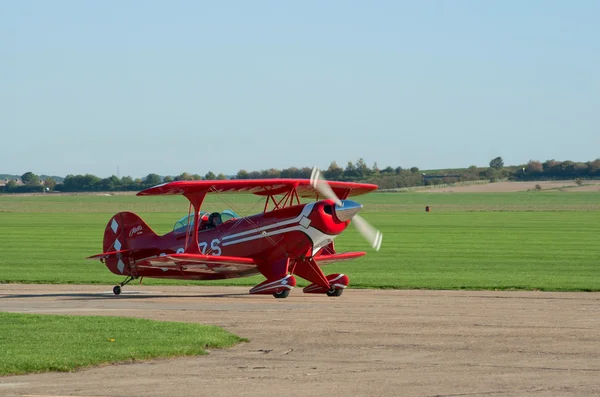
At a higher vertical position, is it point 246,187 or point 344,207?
point 246,187

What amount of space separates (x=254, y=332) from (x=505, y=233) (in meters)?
40.6

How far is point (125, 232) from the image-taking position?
25.3m

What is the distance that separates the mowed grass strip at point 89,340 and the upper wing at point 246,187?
4.87 metres

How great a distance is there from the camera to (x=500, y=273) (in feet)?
98.3

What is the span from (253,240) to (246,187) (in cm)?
133

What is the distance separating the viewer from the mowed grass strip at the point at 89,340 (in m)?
13.3

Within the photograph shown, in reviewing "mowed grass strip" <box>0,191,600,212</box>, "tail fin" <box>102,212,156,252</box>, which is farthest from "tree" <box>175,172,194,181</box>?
"tail fin" <box>102,212,156,252</box>

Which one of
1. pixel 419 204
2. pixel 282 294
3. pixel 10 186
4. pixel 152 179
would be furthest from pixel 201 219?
pixel 10 186

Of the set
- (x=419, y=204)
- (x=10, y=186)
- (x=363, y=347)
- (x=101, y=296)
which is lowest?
(x=419, y=204)

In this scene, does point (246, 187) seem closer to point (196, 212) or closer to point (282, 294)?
point (196, 212)

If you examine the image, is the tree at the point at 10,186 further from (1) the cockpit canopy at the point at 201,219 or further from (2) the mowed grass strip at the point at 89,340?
(2) the mowed grass strip at the point at 89,340

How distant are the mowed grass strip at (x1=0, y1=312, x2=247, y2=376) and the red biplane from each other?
4893 millimetres

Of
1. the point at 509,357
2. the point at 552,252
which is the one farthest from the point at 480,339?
the point at 552,252

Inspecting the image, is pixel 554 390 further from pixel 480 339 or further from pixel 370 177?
pixel 370 177
